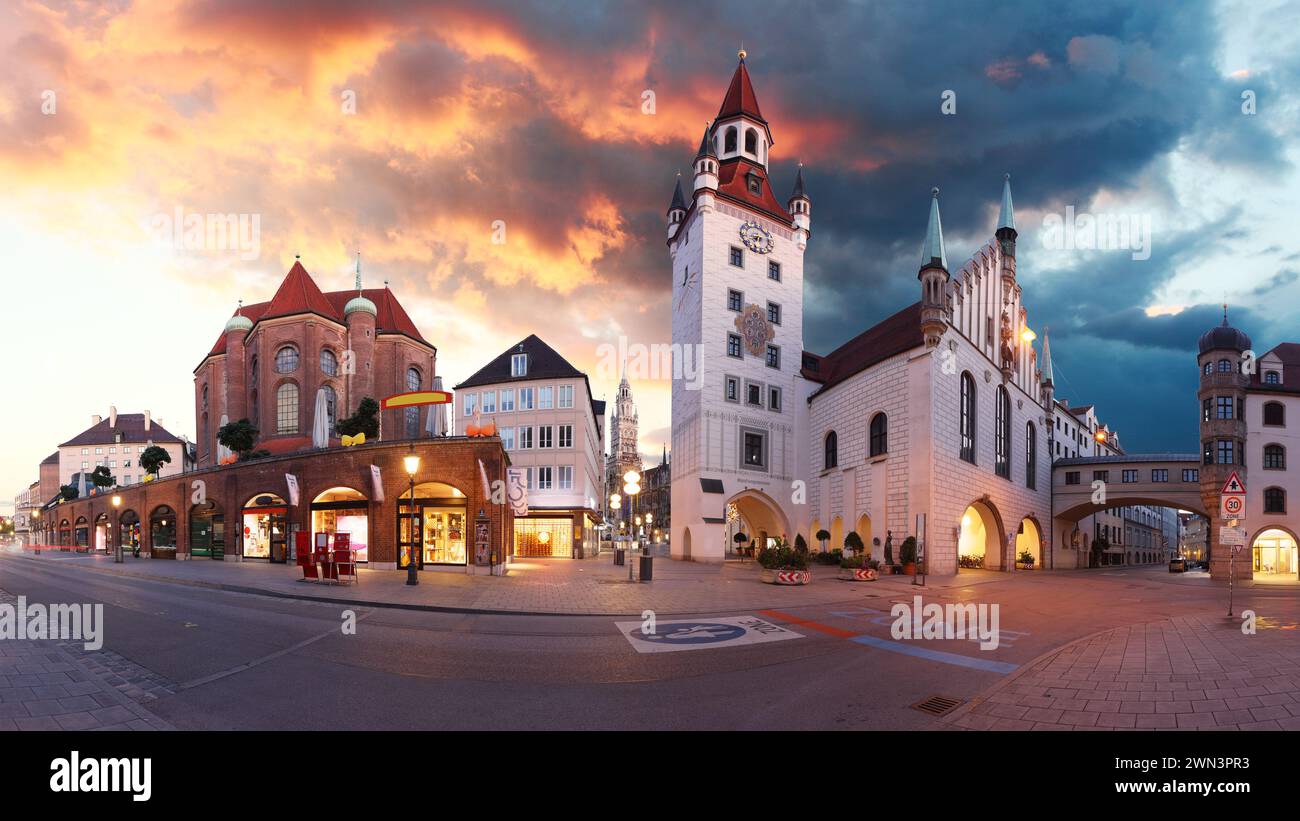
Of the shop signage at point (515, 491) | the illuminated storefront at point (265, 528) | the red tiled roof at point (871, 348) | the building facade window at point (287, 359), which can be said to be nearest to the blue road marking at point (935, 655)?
the shop signage at point (515, 491)

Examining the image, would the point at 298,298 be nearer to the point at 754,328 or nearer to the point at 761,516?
the point at 754,328

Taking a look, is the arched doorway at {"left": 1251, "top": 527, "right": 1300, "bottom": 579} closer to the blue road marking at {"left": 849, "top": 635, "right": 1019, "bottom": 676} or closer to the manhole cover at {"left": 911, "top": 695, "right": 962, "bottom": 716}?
the blue road marking at {"left": 849, "top": 635, "right": 1019, "bottom": 676}

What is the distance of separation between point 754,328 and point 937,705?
4061cm

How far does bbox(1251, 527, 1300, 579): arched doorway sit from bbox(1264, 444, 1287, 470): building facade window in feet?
17.8

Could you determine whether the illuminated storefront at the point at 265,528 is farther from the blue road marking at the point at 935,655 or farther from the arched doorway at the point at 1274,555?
the arched doorway at the point at 1274,555

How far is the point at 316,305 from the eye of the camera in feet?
177

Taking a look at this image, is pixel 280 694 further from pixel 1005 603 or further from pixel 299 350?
pixel 299 350

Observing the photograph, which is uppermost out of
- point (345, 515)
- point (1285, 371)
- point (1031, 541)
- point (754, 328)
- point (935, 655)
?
point (754, 328)

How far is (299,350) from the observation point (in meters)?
52.3

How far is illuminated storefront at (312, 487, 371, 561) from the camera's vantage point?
2812cm

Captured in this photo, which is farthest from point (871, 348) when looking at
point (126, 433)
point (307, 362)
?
point (126, 433)

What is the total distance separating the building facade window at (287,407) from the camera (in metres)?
52.1

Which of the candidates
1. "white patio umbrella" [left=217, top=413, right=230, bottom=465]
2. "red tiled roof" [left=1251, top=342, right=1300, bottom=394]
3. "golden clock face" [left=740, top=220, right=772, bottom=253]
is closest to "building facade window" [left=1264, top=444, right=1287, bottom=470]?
"red tiled roof" [left=1251, top=342, right=1300, bottom=394]
